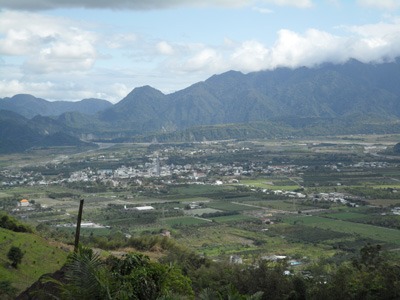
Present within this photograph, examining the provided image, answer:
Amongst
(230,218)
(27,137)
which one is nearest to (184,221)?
(230,218)

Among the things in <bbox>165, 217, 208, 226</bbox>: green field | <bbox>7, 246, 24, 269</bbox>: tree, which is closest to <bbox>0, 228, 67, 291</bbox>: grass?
<bbox>7, 246, 24, 269</bbox>: tree

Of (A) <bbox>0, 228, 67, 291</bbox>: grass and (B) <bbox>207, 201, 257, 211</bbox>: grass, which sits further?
(B) <bbox>207, 201, 257, 211</bbox>: grass

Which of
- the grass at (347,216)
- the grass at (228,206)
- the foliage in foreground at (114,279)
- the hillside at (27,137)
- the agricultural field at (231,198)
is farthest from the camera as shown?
the hillside at (27,137)

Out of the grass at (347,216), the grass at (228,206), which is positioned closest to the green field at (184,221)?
the grass at (228,206)

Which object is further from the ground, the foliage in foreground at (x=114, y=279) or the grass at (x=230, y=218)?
the foliage in foreground at (x=114, y=279)

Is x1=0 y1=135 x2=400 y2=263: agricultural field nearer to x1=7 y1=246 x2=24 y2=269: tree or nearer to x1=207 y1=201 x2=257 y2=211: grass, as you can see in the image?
x1=207 y1=201 x2=257 y2=211: grass

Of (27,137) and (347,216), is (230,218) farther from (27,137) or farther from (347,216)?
(27,137)

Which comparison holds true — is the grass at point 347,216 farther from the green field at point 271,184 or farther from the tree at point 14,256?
the tree at point 14,256

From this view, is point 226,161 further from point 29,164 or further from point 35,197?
point 35,197
